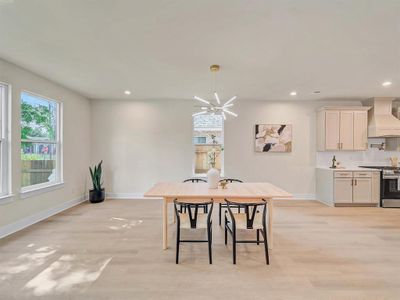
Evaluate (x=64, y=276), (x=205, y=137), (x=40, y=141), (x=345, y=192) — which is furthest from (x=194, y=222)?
(x=345, y=192)

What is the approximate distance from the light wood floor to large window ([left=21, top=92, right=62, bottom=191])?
90 centimetres

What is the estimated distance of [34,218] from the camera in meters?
3.94

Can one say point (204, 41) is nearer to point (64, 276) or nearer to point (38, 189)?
point (64, 276)

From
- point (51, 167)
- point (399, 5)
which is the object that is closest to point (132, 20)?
point (399, 5)

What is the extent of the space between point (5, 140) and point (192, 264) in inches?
130

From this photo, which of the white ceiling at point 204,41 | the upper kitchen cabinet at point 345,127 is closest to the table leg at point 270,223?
the white ceiling at point 204,41

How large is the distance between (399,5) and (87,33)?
119 inches

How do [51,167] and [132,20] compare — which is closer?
[132,20]

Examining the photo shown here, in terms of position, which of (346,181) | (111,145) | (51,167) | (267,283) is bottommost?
(267,283)

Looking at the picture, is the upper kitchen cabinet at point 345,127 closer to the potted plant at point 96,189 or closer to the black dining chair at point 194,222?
the black dining chair at point 194,222

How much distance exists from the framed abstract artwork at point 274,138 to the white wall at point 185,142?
0.13 meters

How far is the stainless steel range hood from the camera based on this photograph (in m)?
5.27

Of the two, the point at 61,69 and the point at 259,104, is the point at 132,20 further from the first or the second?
the point at 259,104

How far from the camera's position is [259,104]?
236 inches
